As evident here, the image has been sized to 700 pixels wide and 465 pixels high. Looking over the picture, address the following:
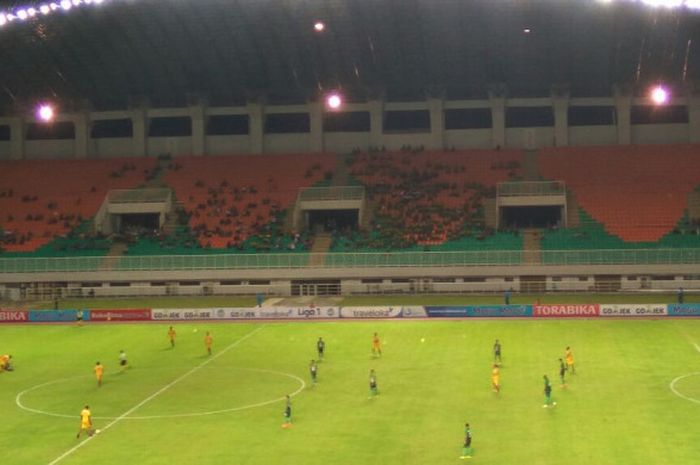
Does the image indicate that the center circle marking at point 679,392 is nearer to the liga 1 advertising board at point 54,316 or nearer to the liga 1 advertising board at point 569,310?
the liga 1 advertising board at point 569,310

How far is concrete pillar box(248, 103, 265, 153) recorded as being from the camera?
91963 millimetres

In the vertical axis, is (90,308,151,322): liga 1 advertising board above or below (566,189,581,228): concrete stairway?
below

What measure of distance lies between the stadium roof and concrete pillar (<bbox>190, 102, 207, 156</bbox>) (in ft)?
5.05

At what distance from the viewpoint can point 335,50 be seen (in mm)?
82312

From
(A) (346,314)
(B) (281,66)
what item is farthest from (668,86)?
(A) (346,314)

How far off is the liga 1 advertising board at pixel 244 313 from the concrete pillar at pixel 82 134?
36.6m

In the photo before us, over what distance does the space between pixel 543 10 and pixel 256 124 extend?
107ft

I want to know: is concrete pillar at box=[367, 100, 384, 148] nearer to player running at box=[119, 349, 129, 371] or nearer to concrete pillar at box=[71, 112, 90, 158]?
concrete pillar at box=[71, 112, 90, 158]

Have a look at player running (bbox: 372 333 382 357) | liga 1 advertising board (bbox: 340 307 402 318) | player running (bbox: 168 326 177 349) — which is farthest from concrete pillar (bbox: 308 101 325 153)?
player running (bbox: 372 333 382 357)

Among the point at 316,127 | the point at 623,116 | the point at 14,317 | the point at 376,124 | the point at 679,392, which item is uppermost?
the point at 376,124

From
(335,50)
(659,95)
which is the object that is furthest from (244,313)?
(659,95)

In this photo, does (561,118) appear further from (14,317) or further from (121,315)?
(14,317)

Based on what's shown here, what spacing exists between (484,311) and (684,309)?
42.7 ft

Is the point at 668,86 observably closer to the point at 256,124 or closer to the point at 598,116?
the point at 598,116
